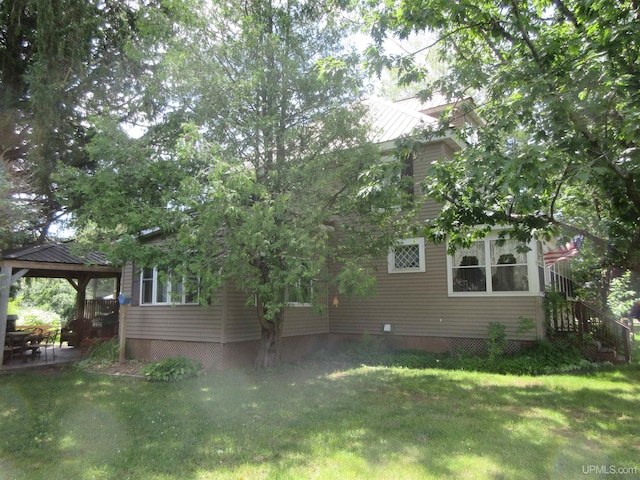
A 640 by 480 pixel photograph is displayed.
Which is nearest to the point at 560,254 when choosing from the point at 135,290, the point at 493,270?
the point at 493,270

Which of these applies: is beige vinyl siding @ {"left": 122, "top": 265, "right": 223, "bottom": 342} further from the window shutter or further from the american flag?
the american flag

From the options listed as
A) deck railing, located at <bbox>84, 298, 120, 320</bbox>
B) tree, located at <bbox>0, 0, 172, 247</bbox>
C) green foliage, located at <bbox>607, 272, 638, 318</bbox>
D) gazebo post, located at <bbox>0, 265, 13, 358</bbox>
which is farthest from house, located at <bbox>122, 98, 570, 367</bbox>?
deck railing, located at <bbox>84, 298, 120, 320</bbox>

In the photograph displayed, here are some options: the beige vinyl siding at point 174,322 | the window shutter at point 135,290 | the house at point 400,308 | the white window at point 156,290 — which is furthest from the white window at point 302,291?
the window shutter at point 135,290

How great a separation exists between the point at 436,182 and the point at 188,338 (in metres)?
6.93

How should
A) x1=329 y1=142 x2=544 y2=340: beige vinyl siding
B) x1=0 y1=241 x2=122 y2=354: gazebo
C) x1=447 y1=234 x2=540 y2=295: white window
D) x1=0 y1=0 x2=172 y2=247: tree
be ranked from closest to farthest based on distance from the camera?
1. x1=0 y1=0 x2=172 y2=247: tree
2. x1=0 y1=241 x2=122 y2=354: gazebo
3. x1=447 y1=234 x2=540 y2=295: white window
4. x1=329 y1=142 x2=544 y2=340: beige vinyl siding

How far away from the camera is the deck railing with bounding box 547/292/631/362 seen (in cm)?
1022

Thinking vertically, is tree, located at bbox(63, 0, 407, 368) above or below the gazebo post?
above

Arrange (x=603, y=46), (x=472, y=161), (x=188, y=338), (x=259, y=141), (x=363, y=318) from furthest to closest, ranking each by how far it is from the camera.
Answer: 1. (x=363, y=318)
2. (x=188, y=338)
3. (x=259, y=141)
4. (x=472, y=161)
5. (x=603, y=46)

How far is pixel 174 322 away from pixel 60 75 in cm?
640

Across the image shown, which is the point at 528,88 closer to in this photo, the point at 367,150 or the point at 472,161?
the point at 472,161

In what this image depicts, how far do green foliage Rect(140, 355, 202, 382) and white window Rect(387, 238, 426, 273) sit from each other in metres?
5.76

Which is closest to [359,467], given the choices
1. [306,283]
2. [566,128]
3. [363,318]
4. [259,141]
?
[306,283]

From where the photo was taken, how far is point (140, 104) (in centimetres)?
970

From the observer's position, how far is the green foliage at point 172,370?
8.61 meters
